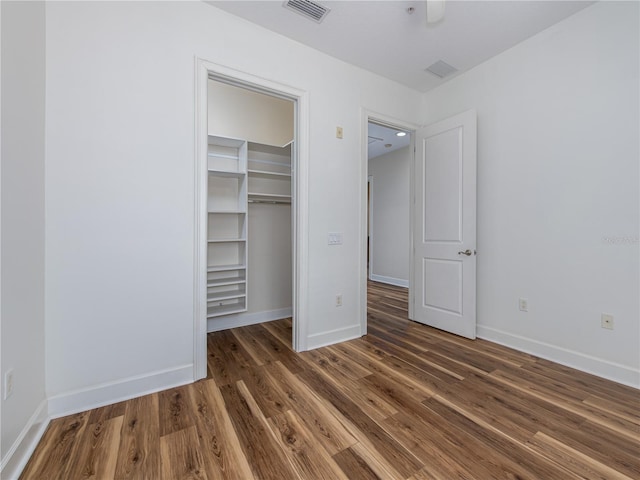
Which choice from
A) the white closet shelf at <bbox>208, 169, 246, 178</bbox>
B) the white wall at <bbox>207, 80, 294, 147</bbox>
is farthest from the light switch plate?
the white wall at <bbox>207, 80, 294, 147</bbox>

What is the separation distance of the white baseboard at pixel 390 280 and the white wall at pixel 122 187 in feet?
14.4

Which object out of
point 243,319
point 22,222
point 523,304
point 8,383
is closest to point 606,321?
point 523,304

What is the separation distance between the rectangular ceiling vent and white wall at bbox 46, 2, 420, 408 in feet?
5.86

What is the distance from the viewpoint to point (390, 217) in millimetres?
5965

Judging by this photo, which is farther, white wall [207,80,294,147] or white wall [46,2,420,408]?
white wall [207,80,294,147]

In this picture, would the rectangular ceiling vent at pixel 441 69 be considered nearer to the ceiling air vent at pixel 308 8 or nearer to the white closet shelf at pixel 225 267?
the ceiling air vent at pixel 308 8

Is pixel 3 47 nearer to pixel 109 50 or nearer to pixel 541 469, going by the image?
pixel 109 50

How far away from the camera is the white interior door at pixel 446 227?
9.18 ft

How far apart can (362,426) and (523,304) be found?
1.97m

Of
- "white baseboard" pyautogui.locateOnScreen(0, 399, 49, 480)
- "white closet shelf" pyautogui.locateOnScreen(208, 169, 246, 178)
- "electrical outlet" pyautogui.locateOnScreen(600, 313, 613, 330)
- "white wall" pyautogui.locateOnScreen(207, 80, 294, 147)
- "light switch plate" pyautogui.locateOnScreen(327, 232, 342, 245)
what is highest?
"white wall" pyautogui.locateOnScreen(207, 80, 294, 147)

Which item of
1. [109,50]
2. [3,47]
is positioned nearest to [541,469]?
[3,47]

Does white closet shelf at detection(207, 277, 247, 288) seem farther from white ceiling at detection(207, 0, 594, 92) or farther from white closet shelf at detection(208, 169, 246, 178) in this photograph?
white ceiling at detection(207, 0, 594, 92)

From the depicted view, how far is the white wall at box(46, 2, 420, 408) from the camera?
1.64m

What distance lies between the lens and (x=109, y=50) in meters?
1.76
